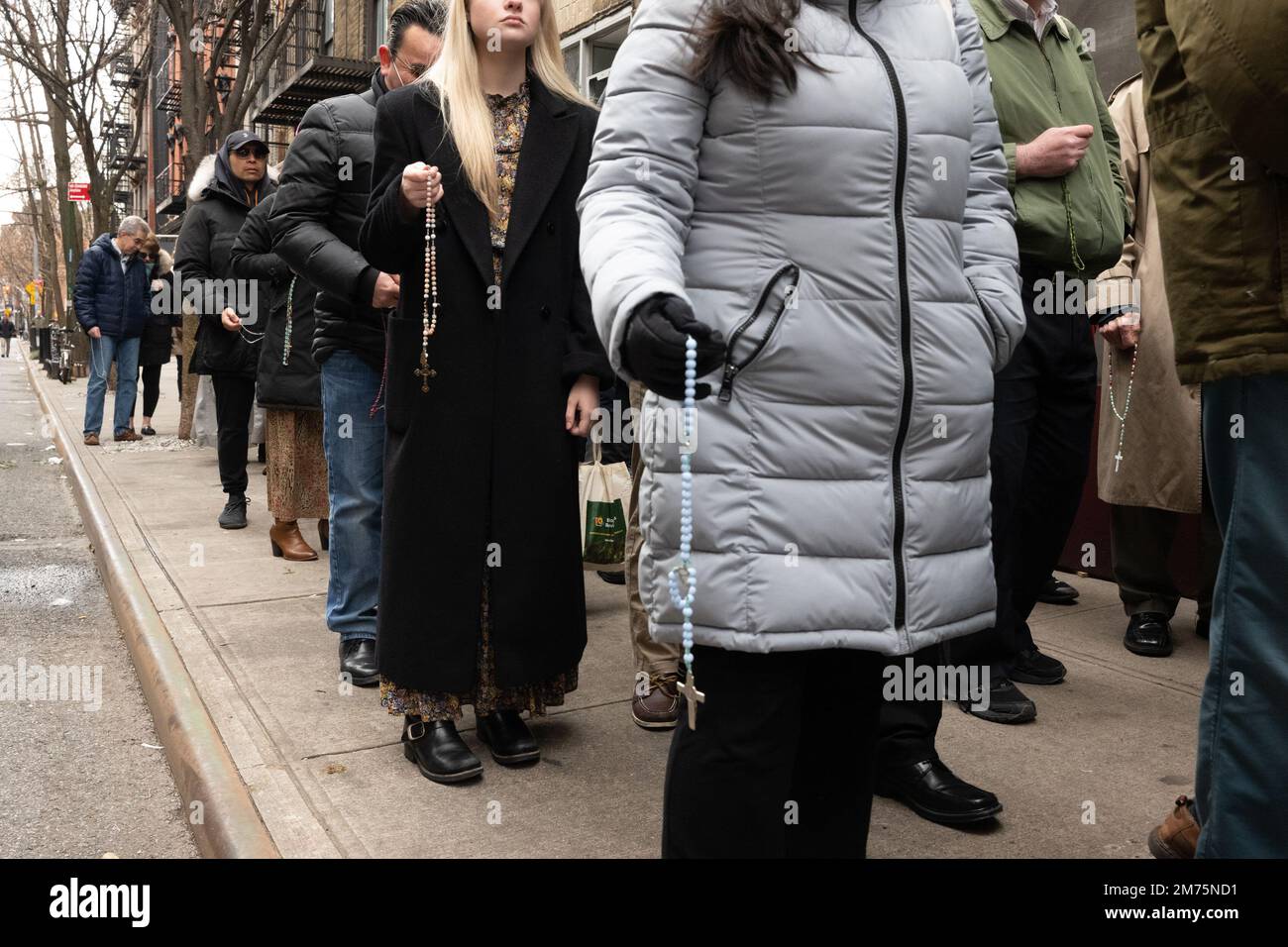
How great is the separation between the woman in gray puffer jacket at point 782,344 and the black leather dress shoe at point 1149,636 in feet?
9.40

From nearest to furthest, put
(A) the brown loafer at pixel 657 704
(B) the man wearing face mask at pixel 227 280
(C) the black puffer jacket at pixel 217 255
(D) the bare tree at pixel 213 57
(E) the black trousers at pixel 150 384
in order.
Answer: (A) the brown loafer at pixel 657 704, (B) the man wearing face mask at pixel 227 280, (C) the black puffer jacket at pixel 217 255, (E) the black trousers at pixel 150 384, (D) the bare tree at pixel 213 57

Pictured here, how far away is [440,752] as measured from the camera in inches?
133

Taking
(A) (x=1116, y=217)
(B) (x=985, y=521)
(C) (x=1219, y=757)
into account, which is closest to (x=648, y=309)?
(B) (x=985, y=521)

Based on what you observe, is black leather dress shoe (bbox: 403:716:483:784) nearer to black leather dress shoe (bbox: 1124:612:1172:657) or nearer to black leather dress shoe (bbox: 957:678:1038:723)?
black leather dress shoe (bbox: 957:678:1038:723)

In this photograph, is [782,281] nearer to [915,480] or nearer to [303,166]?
[915,480]

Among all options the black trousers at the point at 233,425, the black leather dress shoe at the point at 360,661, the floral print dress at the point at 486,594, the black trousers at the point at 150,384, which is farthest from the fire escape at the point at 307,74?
the floral print dress at the point at 486,594

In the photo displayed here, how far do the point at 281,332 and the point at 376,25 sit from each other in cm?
1370

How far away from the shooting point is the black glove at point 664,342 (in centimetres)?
179

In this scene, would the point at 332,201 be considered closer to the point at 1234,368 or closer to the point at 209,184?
the point at 1234,368

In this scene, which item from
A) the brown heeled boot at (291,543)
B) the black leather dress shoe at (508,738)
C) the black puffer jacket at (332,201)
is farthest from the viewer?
the brown heeled boot at (291,543)

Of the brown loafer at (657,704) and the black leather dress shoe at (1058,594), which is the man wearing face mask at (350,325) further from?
the black leather dress shoe at (1058,594)

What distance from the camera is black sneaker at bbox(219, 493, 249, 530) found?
24.4 ft

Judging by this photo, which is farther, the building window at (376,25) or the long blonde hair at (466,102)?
the building window at (376,25)

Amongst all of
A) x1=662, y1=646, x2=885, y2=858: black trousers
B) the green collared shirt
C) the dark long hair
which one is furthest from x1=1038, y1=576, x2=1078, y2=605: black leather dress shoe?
the dark long hair
